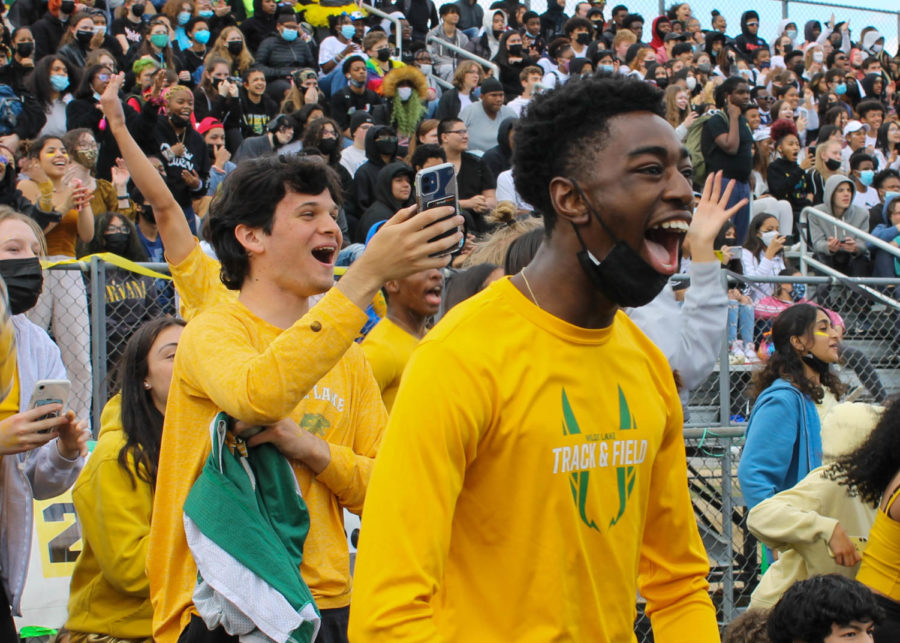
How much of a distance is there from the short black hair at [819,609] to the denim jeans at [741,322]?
4.19 meters

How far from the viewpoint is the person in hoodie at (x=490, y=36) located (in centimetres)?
1894

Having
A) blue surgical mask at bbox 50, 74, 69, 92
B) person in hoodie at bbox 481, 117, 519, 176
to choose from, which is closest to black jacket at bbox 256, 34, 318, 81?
blue surgical mask at bbox 50, 74, 69, 92

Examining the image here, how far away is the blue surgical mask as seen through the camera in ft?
37.2

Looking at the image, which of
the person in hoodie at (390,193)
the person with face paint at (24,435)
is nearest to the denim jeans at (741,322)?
the person in hoodie at (390,193)

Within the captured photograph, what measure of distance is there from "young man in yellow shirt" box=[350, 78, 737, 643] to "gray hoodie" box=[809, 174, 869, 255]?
33.3 feet

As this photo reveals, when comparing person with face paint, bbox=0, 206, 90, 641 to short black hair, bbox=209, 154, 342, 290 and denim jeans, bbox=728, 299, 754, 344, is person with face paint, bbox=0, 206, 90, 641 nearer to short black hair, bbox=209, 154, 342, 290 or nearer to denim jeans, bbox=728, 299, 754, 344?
short black hair, bbox=209, 154, 342, 290

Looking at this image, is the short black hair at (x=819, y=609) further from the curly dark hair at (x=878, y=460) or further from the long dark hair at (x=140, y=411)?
the long dark hair at (x=140, y=411)

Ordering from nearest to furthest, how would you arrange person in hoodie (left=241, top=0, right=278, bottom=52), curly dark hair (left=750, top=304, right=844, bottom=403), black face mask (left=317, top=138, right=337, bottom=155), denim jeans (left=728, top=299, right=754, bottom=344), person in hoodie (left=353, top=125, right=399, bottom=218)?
curly dark hair (left=750, top=304, right=844, bottom=403), denim jeans (left=728, top=299, right=754, bottom=344), person in hoodie (left=353, top=125, right=399, bottom=218), black face mask (left=317, top=138, right=337, bottom=155), person in hoodie (left=241, top=0, right=278, bottom=52)

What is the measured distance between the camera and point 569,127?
2.31 metres

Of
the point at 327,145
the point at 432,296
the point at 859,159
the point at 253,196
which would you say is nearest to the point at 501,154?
the point at 327,145

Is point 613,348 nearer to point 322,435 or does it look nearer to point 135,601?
point 322,435

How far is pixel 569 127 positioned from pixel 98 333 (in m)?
4.69

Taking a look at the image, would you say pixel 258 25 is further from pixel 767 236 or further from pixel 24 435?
pixel 24 435

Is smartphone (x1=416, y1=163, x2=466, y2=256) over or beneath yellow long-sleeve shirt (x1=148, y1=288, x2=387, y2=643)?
over
